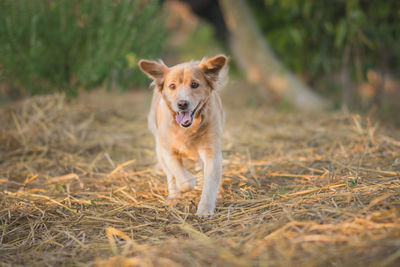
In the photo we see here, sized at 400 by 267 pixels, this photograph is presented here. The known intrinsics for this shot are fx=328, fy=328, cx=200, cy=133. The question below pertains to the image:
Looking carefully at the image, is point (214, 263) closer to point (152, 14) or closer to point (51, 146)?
point (51, 146)

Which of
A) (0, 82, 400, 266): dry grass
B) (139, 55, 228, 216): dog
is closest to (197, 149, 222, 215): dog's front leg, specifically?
(139, 55, 228, 216): dog

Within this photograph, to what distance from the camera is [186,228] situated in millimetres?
2248

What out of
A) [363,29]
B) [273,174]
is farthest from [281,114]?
[273,174]

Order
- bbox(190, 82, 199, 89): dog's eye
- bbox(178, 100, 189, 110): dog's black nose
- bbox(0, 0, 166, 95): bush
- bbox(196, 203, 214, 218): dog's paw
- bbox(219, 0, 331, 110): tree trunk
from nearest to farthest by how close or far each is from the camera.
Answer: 1. bbox(196, 203, 214, 218): dog's paw
2. bbox(178, 100, 189, 110): dog's black nose
3. bbox(190, 82, 199, 89): dog's eye
4. bbox(0, 0, 166, 95): bush
5. bbox(219, 0, 331, 110): tree trunk

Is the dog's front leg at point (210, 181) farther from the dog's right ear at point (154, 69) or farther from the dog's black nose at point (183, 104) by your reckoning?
the dog's right ear at point (154, 69)

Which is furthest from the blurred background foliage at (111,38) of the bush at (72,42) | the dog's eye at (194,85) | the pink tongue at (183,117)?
the pink tongue at (183,117)

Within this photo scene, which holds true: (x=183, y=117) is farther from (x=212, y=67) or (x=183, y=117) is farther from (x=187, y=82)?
(x=212, y=67)

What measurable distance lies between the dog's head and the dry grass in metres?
0.82

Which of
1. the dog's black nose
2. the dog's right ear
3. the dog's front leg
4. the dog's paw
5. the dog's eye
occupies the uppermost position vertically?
the dog's right ear

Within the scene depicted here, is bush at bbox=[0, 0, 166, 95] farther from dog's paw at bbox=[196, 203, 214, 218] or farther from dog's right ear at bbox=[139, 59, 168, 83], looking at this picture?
dog's paw at bbox=[196, 203, 214, 218]

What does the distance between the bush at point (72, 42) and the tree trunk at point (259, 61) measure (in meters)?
2.82

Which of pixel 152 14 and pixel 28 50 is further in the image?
pixel 152 14

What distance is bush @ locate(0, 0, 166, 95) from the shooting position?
505 centimetres

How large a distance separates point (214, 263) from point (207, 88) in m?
1.83
